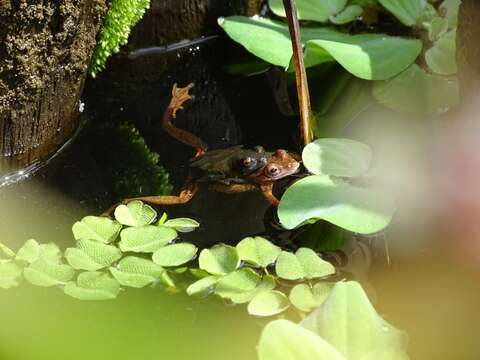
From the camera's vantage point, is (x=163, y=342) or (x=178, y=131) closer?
(x=163, y=342)

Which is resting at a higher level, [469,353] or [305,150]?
[305,150]

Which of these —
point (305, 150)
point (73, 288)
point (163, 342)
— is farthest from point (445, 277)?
point (73, 288)

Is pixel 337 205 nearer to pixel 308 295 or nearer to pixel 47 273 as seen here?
pixel 308 295

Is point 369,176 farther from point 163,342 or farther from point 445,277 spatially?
point 163,342

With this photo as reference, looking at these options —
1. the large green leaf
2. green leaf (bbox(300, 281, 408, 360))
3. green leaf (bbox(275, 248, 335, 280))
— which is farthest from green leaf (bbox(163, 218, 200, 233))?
the large green leaf

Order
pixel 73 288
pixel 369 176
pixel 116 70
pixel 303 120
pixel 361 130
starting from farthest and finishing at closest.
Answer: pixel 116 70, pixel 361 130, pixel 303 120, pixel 369 176, pixel 73 288

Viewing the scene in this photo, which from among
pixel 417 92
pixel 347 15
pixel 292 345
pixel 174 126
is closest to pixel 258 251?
pixel 292 345
